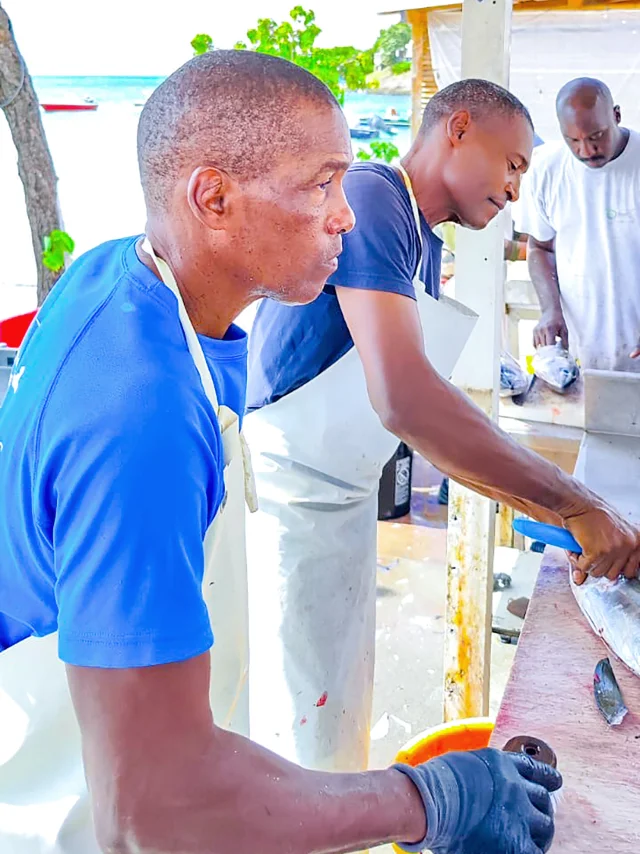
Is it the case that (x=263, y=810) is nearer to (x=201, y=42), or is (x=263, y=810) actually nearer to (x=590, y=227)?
(x=590, y=227)

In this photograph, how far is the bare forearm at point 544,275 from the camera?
3727 mm

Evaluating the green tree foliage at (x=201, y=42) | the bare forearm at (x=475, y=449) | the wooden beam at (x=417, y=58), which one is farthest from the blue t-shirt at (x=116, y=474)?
the wooden beam at (x=417, y=58)

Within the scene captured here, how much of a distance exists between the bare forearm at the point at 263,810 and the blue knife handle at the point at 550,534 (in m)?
0.71

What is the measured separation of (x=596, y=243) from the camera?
140 inches

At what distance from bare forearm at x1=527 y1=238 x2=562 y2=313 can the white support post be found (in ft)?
5.20

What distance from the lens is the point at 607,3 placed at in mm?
5355

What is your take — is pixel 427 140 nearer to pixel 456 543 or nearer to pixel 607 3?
pixel 456 543

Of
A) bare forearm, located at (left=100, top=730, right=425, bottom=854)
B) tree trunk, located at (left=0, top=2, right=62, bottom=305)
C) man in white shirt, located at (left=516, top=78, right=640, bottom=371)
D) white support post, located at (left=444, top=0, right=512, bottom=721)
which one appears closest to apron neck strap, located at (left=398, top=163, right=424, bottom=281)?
white support post, located at (left=444, top=0, right=512, bottom=721)

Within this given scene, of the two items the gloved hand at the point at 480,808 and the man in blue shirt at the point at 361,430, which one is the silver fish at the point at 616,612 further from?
the gloved hand at the point at 480,808

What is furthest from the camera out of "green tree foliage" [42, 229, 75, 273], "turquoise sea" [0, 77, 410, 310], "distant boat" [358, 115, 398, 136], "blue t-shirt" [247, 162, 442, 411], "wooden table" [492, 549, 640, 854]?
"distant boat" [358, 115, 398, 136]

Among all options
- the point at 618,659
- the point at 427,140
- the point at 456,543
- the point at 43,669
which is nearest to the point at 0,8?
the point at 427,140

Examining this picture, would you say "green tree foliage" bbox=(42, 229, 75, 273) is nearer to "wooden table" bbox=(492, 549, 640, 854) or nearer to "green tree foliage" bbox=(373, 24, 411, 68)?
"green tree foliage" bbox=(373, 24, 411, 68)

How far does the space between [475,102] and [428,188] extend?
0.22m

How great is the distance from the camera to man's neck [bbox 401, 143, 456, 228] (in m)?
1.87
